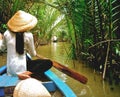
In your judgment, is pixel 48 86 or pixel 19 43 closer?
pixel 48 86

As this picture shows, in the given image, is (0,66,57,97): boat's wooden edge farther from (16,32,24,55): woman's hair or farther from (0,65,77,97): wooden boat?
(16,32,24,55): woman's hair

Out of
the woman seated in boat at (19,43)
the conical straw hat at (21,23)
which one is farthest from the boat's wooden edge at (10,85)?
the conical straw hat at (21,23)

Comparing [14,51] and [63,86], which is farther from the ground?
[14,51]

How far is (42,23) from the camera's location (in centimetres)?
1147

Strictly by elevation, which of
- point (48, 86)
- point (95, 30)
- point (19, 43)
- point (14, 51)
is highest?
point (95, 30)

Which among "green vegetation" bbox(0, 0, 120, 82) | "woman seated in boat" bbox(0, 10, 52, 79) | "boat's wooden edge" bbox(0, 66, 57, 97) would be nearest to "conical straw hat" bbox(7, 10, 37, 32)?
"woman seated in boat" bbox(0, 10, 52, 79)

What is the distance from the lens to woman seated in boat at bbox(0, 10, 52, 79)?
14.5 ft

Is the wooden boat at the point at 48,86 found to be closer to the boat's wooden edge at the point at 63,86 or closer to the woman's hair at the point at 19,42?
the boat's wooden edge at the point at 63,86

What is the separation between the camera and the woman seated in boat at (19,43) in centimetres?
442

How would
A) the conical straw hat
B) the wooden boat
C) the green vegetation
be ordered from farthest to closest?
the green vegetation, the conical straw hat, the wooden boat

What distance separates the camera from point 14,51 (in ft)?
15.0

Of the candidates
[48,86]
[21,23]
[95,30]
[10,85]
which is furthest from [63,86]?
[95,30]

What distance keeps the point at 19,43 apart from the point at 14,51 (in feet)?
0.55

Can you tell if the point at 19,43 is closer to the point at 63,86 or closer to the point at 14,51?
the point at 14,51
